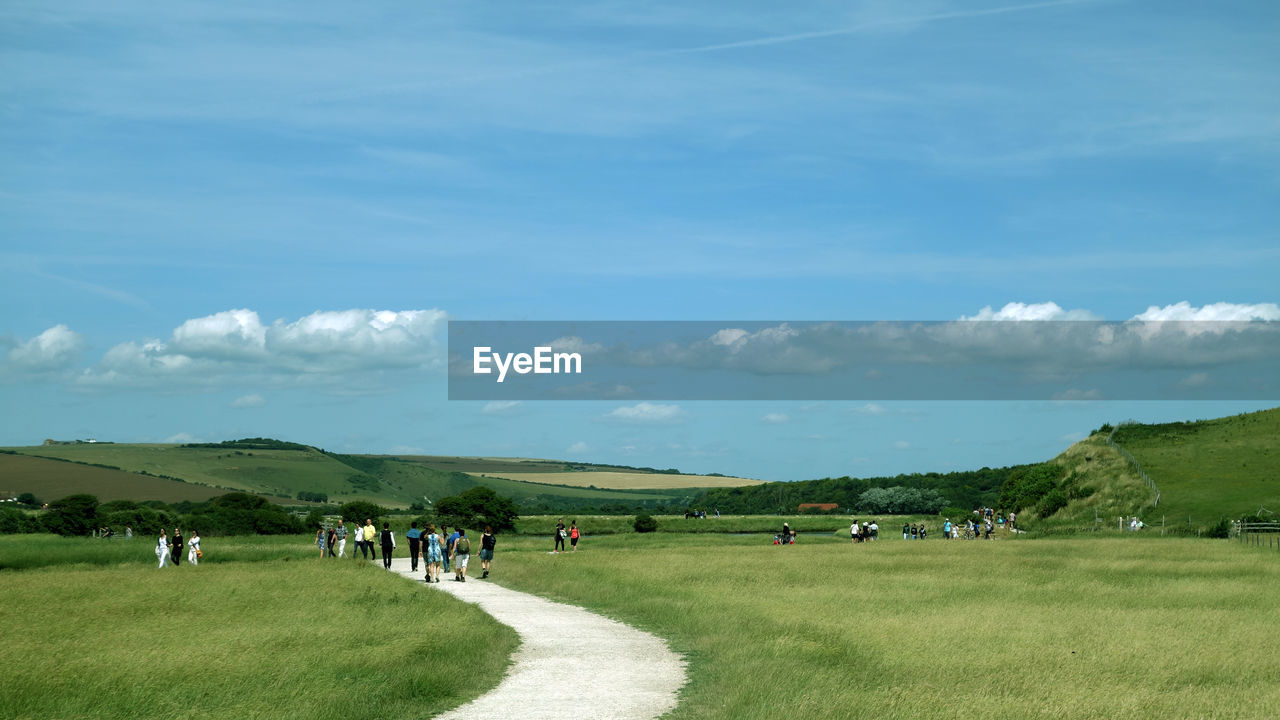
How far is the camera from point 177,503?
142 meters

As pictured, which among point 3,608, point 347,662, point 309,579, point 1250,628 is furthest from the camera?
point 309,579

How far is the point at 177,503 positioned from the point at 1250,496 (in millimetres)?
121548

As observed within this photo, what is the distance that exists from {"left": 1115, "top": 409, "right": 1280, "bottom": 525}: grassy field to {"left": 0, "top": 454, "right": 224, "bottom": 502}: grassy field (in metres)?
113

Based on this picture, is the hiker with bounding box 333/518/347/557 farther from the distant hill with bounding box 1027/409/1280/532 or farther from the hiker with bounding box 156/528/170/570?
the distant hill with bounding box 1027/409/1280/532

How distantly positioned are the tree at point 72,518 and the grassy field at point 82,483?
46427 mm

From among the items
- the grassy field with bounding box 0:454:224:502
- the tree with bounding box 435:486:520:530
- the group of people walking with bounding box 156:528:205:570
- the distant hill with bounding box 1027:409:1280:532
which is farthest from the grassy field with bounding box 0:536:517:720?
the grassy field with bounding box 0:454:224:502

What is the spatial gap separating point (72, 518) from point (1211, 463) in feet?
270

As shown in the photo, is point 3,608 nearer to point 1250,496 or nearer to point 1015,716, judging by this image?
point 1015,716

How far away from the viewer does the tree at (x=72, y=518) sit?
82.8 meters

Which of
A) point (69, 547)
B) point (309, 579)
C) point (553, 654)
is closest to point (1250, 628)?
point (553, 654)

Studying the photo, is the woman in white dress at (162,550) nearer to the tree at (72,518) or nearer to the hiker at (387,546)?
the hiker at (387,546)

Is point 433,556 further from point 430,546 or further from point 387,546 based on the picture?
point 387,546

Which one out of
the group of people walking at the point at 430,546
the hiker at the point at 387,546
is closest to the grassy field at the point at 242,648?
the group of people walking at the point at 430,546

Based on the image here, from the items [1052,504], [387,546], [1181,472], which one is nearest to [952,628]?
[387,546]
